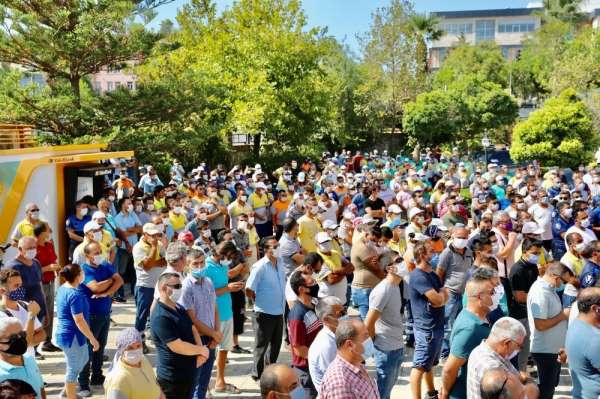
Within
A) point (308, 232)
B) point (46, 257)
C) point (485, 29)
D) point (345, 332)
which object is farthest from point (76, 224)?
point (485, 29)

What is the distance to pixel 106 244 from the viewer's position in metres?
8.68

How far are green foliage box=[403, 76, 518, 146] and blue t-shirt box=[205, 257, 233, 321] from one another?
29.1 m

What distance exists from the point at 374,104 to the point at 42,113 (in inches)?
893

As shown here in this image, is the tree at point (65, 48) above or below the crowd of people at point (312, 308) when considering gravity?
above

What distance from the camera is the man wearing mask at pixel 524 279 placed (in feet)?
21.6

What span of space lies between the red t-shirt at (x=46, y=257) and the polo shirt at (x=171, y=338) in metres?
3.17

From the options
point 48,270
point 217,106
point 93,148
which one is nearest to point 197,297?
point 48,270

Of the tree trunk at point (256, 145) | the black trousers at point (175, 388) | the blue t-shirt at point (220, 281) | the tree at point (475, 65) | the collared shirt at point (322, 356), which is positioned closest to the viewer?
the collared shirt at point (322, 356)

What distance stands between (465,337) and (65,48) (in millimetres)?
15520

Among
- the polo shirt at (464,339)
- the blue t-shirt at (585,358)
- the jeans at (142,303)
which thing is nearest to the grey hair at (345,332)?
the polo shirt at (464,339)

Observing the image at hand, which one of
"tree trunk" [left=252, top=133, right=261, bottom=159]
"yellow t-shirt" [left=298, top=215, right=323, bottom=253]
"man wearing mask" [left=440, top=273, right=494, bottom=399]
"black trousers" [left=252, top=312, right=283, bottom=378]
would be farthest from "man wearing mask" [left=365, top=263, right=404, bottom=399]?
"tree trunk" [left=252, top=133, right=261, bottom=159]

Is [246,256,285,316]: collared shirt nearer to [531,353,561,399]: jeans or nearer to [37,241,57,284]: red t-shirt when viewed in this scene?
[531,353,561,399]: jeans

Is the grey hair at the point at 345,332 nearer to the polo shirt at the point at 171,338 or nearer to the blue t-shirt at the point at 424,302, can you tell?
the polo shirt at the point at 171,338

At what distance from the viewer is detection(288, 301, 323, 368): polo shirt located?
213 inches
